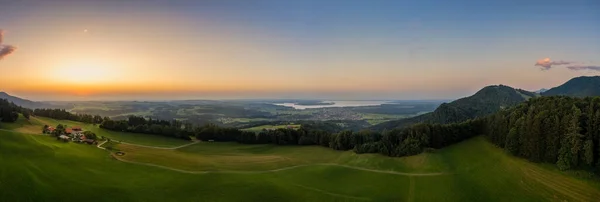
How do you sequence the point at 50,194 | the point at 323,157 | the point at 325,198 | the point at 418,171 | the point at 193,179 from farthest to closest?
the point at 323,157, the point at 418,171, the point at 193,179, the point at 325,198, the point at 50,194

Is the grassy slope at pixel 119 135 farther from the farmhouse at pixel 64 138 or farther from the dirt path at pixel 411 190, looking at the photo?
the dirt path at pixel 411 190

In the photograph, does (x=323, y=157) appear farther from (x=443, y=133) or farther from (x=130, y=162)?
(x=130, y=162)

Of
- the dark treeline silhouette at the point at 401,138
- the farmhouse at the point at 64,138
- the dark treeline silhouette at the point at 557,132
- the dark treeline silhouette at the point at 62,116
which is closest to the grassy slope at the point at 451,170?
the dark treeline silhouette at the point at 557,132

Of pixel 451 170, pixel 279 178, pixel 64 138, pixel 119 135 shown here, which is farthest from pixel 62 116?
pixel 451 170

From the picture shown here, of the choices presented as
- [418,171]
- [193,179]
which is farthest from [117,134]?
[418,171]

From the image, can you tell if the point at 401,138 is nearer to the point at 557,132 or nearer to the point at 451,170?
the point at 451,170

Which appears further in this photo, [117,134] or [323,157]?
[117,134]
